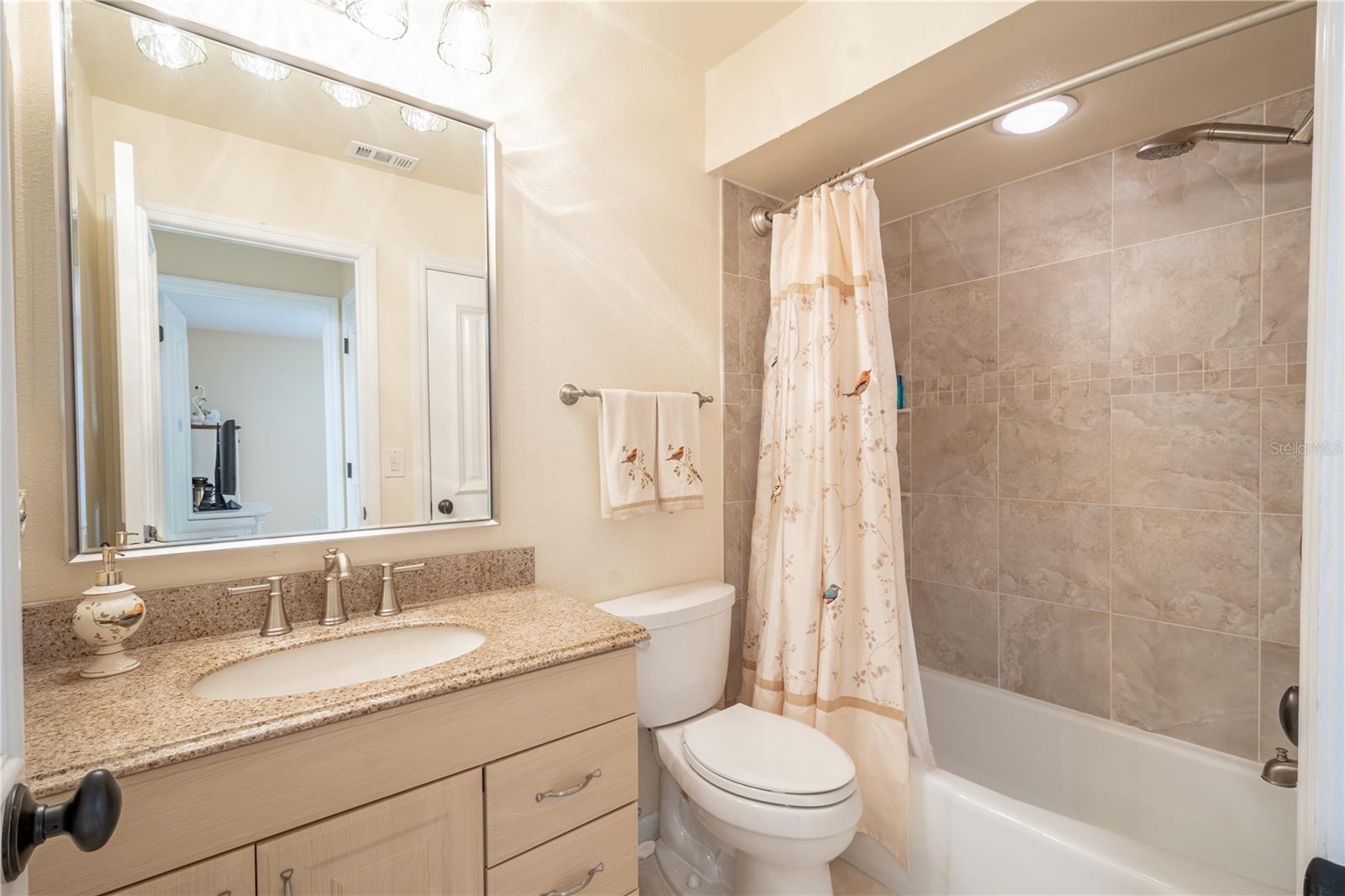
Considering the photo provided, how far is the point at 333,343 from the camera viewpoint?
4.31 feet

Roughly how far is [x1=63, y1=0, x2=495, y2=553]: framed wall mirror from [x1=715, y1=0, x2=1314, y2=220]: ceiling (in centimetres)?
103

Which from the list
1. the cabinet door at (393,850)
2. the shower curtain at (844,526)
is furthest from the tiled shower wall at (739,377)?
the cabinet door at (393,850)

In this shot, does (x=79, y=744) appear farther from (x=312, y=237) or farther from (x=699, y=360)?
(x=699, y=360)

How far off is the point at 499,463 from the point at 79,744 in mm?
903

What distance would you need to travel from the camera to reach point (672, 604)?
1.65m

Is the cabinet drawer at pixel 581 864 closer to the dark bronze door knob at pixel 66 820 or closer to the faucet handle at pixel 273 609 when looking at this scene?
the faucet handle at pixel 273 609

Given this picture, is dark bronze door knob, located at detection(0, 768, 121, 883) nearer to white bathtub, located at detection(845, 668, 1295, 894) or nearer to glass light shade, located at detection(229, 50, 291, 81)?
glass light shade, located at detection(229, 50, 291, 81)

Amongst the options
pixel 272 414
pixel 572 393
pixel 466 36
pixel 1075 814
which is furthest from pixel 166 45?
pixel 1075 814

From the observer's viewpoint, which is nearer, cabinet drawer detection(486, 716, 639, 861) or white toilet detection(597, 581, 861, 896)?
cabinet drawer detection(486, 716, 639, 861)

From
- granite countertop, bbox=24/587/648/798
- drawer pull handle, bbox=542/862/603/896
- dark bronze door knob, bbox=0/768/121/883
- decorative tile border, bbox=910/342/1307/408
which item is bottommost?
drawer pull handle, bbox=542/862/603/896

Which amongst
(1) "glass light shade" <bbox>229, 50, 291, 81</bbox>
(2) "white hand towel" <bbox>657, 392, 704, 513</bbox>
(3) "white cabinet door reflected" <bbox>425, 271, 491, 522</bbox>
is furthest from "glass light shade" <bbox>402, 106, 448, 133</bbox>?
(2) "white hand towel" <bbox>657, 392, 704, 513</bbox>

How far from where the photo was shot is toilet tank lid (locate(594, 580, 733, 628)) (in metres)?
1.57

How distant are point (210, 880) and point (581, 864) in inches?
23.9

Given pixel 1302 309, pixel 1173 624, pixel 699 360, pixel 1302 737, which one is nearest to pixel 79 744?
pixel 1302 737
